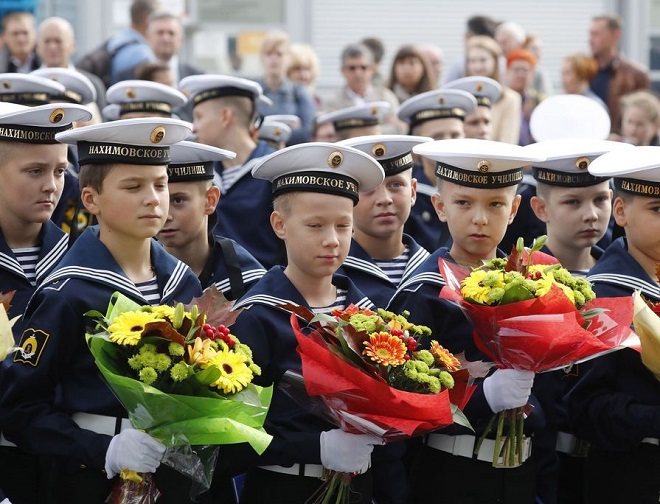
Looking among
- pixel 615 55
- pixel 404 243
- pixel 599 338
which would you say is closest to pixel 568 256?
pixel 404 243

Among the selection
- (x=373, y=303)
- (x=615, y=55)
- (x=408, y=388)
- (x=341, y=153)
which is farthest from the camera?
(x=615, y=55)

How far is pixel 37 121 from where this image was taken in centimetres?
554

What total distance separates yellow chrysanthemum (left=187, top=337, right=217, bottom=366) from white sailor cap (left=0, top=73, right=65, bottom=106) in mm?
3686

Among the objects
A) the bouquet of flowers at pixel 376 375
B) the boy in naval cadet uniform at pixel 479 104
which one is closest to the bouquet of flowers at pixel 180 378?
the bouquet of flowers at pixel 376 375

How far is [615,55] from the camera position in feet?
45.3

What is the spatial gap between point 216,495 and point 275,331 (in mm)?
825

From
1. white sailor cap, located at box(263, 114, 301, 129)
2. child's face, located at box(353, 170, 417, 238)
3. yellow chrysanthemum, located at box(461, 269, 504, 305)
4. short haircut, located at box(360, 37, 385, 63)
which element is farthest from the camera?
short haircut, located at box(360, 37, 385, 63)

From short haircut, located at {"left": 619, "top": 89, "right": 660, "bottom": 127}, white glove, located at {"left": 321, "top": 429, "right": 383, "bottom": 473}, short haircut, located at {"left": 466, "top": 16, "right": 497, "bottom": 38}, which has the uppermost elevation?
short haircut, located at {"left": 466, "top": 16, "right": 497, "bottom": 38}

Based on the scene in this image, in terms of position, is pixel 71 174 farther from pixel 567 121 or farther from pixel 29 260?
pixel 567 121

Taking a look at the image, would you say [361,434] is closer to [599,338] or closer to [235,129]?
[599,338]

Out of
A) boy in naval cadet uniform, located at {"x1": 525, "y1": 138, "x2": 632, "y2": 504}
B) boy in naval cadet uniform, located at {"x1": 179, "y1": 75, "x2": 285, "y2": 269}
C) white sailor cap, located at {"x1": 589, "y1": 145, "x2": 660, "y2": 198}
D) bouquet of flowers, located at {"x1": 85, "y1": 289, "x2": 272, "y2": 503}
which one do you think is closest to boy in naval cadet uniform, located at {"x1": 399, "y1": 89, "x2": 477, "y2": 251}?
boy in naval cadet uniform, located at {"x1": 179, "y1": 75, "x2": 285, "y2": 269}

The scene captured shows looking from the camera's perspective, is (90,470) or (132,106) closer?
(90,470)

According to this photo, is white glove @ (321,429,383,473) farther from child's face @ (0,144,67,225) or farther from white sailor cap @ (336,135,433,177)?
white sailor cap @ (336,135,433,177)

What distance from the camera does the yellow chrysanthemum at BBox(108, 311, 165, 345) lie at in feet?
14.3
